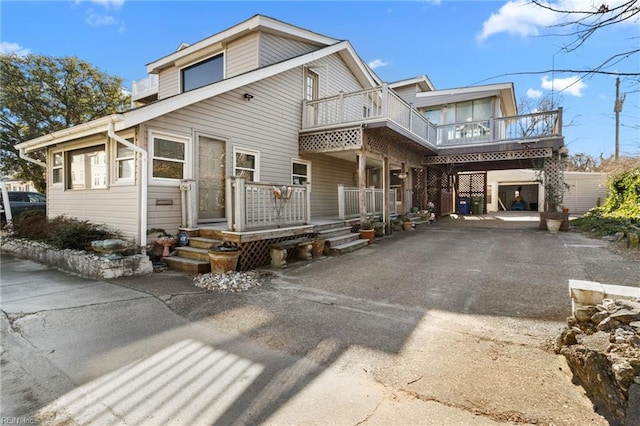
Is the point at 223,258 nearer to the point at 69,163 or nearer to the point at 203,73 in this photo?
the point at 69,163

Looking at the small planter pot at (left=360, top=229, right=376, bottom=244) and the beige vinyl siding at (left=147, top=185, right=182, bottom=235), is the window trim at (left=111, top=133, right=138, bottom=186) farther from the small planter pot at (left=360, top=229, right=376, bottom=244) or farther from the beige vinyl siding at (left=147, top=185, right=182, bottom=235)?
the small planter pot at (left=360, top=229, right=376, bottom=244)

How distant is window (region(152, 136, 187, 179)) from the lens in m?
6.83

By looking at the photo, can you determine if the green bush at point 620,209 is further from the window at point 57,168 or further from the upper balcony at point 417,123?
the window at point 57,168

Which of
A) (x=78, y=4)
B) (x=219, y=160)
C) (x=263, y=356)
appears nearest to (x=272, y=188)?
(x=219, y=160)

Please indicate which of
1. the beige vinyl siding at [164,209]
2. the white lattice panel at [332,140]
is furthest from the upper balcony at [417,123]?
the beige vinyl siding at [164,209]

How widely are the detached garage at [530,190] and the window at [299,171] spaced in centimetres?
1490

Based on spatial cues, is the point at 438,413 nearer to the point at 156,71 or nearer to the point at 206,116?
the point at 206,116

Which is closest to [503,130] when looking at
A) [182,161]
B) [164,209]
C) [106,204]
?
[182,161]

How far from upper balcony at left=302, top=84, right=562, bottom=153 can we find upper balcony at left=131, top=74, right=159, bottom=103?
7.67m

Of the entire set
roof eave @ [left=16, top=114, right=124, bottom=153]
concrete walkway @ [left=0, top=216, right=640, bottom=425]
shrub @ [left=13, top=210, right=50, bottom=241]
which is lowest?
concrete walkway @ [left=0, top=216, right=640, bottom=425]

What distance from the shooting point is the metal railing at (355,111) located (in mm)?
9195

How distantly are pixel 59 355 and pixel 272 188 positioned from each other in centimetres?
435

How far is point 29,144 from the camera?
904 centimetres

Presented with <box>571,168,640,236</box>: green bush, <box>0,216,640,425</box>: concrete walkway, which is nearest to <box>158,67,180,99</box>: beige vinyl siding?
<box>0,216,640,425</box>: concrete walkway
